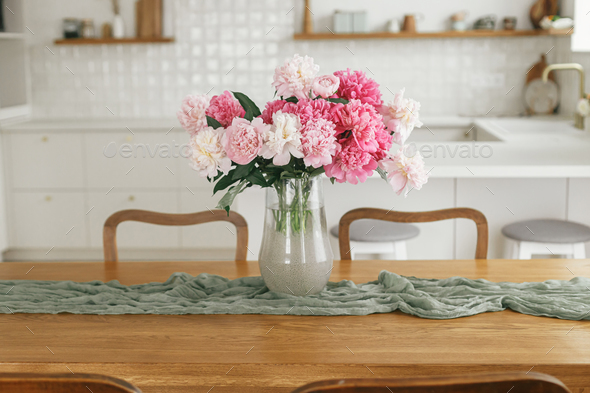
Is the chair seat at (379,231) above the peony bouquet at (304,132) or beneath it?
beneath

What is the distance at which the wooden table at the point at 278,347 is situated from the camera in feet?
3.19

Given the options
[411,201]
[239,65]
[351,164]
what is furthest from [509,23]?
[351,164]

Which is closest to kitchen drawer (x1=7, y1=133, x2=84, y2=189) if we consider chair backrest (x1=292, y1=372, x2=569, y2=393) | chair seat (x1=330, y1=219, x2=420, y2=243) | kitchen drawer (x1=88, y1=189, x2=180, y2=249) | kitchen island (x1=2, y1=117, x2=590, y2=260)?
kitchen island (x1=2, y1=117, x2=590, y2=260)

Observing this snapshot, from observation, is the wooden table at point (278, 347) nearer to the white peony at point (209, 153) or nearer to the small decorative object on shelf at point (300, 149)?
the small decorative object on shelf at point (300, 149)

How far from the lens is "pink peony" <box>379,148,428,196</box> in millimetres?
1110

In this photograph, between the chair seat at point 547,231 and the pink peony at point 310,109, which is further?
the chair seat at point 547,231

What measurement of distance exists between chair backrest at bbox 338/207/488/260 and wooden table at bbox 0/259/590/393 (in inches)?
18.6

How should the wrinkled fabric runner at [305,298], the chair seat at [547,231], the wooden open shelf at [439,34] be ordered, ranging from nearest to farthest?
the wrinkled fabric runner at [305,298] < the chair seat at [547,231] < the wooden open shelf at [439,34]

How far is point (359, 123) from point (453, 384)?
52cm

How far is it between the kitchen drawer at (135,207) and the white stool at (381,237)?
1.88m

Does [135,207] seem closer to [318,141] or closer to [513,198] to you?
[513,198]

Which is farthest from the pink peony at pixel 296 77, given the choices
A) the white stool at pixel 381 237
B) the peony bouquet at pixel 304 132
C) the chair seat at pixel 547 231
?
the chair seat at pixel 547 231

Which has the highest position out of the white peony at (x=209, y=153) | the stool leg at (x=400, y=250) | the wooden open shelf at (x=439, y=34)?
the wooden open shelf at (x=439, y=34)

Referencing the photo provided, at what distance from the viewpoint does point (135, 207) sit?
3.85m
